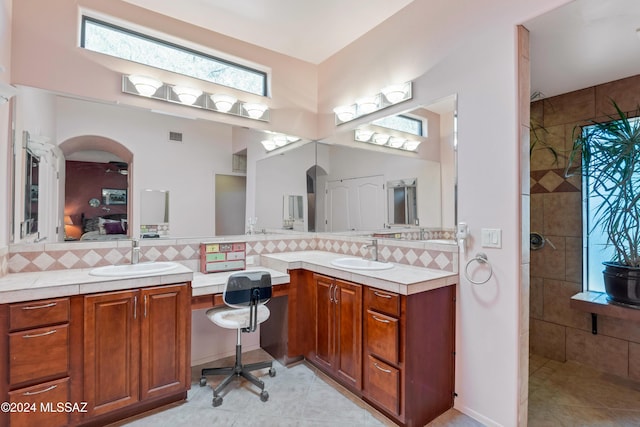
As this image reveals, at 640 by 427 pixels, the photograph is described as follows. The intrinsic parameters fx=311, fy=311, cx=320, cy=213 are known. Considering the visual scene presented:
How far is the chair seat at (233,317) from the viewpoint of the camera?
86.7 inches

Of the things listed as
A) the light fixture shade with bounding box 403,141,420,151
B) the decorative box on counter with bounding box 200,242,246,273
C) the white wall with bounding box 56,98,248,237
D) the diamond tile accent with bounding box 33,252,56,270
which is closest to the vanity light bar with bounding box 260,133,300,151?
the white wall with bounding box 56,98,248,237

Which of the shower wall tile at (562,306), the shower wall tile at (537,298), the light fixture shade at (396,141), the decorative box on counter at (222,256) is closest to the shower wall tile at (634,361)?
the shower wall tile at (562,306)

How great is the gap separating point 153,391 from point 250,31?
2.99 m

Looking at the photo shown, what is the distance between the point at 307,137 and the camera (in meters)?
3.49

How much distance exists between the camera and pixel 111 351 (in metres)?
1.89

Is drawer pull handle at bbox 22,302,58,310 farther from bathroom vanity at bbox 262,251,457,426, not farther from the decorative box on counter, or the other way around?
bathroom vanity at bbox 262,251,457,426

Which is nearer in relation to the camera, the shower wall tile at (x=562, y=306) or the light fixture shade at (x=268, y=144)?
the shower wall tile at (x=562, y=306)

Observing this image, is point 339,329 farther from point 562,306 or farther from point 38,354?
point 562,306

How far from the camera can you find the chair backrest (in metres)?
2.16

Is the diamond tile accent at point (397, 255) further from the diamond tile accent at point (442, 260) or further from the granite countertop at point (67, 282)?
the granite countertop at point (67, 282)

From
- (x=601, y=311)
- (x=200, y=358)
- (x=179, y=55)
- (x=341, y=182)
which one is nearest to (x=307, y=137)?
(x=341, y=182)

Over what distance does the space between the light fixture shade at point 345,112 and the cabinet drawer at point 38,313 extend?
263 centimetres

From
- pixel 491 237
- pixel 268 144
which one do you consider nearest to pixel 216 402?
pixel 491 237

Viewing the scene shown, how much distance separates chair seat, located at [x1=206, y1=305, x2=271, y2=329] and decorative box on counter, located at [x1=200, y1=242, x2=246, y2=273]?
39 cm
